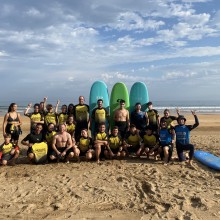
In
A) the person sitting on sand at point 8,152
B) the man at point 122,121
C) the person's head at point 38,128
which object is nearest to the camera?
the person sitting on sand at point 8,152

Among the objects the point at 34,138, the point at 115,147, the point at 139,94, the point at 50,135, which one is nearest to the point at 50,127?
the point at 50,135

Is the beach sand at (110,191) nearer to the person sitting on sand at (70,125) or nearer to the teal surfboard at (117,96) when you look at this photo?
the person sitting on sand at (70,125)

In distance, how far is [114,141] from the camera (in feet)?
21.2

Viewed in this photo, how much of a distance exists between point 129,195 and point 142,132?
9.14 ft

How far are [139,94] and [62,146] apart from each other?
3.20 m

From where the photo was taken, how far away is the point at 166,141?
627cm

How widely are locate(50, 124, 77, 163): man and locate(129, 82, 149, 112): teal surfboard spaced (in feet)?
8.81

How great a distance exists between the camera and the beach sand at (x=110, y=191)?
3645 millimetres

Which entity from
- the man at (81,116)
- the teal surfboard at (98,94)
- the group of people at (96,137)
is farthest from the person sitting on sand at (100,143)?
the teal surfboard at (98,94)

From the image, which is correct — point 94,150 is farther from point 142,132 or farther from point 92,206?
point 92,206

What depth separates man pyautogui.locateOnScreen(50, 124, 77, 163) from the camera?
6137mm

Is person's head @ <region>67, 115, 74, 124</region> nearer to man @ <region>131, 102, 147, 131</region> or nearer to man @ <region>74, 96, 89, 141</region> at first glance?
man @ <region>74, 96, 89, 141</region>

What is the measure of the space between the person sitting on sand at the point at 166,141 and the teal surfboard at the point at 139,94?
202 centimetres

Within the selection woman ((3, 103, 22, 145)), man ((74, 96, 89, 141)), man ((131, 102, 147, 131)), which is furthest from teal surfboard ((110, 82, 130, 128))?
woman ((3, 103, 22, 145))
